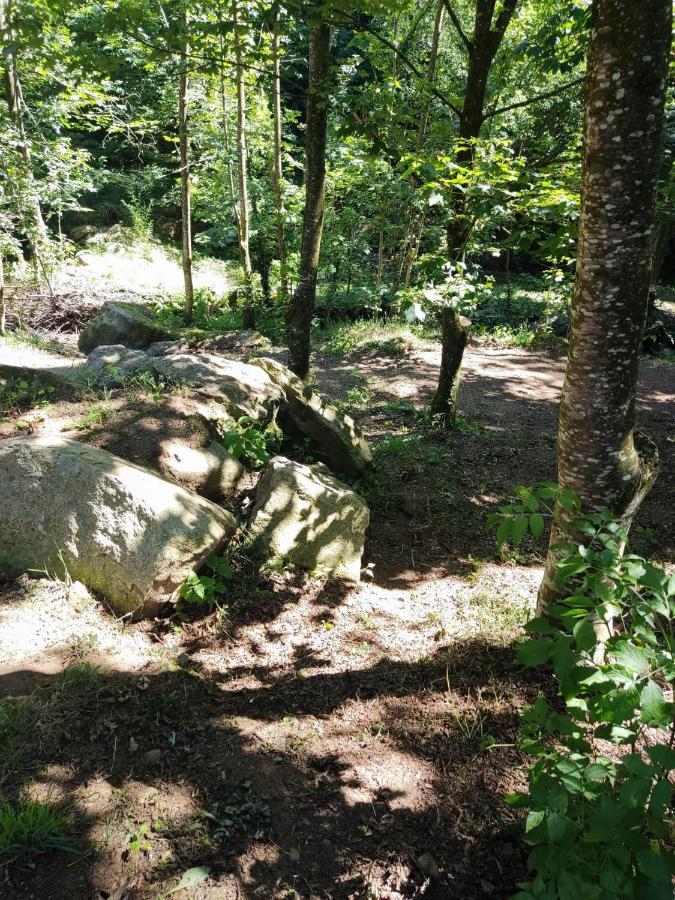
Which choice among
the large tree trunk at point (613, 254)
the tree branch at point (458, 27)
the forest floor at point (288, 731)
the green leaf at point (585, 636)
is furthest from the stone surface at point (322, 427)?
the green leaf at point (585, 636)

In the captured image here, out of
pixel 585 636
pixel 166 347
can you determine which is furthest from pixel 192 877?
pixel 166 347

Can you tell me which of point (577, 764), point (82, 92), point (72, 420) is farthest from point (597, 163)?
point (82, 92)

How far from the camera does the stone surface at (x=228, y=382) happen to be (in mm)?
5398

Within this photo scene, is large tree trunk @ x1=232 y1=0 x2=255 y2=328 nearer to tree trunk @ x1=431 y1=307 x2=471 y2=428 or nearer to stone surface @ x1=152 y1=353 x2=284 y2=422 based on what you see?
tree trunk @ x1=431 y1=307 x2=471 y2=428

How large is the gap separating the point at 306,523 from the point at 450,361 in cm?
398

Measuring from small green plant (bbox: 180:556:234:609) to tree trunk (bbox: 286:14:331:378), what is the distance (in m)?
3.80

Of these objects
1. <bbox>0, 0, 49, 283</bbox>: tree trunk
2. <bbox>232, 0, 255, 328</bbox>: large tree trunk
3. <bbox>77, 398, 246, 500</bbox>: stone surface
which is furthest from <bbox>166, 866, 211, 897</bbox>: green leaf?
<bbox>232, 0, 255, 328</bbox>: large tree trunk

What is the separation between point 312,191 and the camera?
20.7 feet

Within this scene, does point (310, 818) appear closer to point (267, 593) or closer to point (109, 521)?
point (267, 593)

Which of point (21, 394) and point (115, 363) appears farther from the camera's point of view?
point (115, 363)

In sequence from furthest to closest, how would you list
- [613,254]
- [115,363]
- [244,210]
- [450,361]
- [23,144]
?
[244,210]
[23,144]
[450,361]
[115,363]
[613,254]

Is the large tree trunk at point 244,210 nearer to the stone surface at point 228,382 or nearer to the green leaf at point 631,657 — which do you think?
the stone surface at point 228,382

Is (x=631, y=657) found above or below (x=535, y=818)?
above

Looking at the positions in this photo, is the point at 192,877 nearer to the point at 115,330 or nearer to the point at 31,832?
the point at 31,832
